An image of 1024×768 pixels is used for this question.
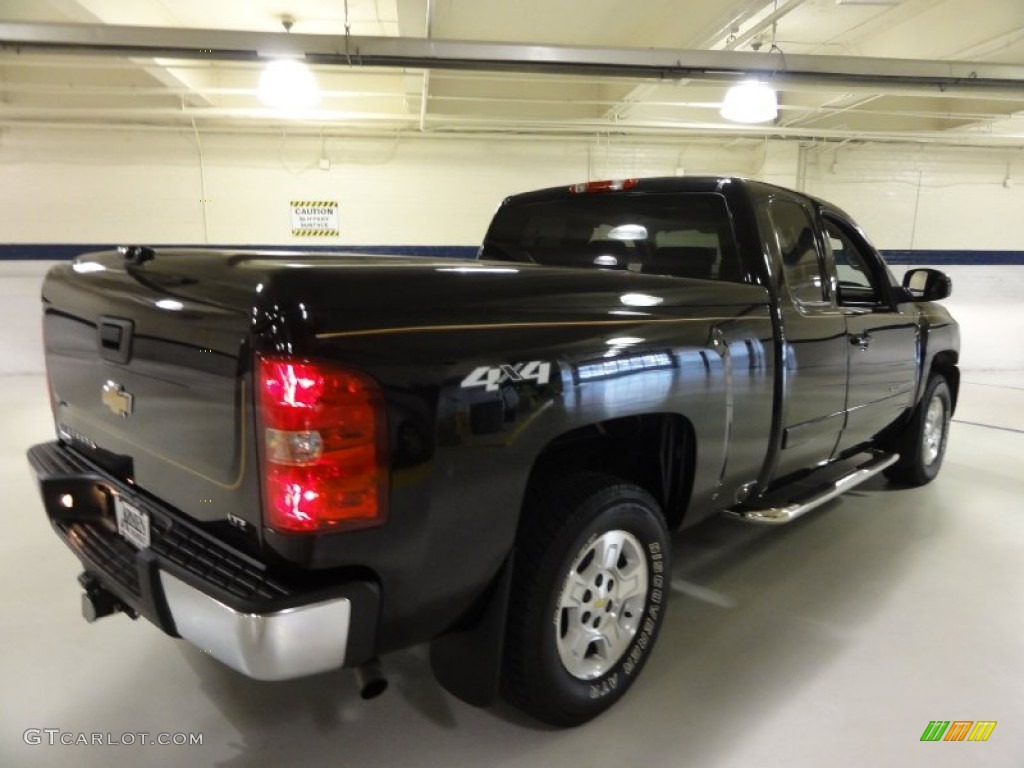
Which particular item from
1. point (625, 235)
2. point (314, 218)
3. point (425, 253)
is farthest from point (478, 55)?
point (314, 218)

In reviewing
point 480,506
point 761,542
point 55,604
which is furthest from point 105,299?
point 761,542

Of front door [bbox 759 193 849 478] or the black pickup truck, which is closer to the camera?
the black pickup truck

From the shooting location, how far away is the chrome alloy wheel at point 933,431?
435cm

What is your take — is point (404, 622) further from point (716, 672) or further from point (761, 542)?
point (761, 542)

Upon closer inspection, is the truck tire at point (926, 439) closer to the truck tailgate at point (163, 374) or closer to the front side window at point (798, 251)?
the front side window at point (798, 251)

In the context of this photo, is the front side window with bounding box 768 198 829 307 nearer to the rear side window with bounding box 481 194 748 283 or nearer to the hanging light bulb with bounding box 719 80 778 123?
the rear side window with bounding box 481 194 748 283

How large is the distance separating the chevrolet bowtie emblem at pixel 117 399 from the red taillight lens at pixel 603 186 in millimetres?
2117

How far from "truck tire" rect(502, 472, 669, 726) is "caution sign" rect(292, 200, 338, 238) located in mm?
7869

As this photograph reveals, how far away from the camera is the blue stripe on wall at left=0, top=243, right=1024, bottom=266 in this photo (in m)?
8.46

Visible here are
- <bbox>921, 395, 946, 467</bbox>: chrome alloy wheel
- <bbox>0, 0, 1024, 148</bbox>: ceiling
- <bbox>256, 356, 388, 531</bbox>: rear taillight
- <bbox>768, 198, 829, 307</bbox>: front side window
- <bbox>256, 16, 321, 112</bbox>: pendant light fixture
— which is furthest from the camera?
<bbox>256, 16, 321, 112</bbox>: pendant light fixture

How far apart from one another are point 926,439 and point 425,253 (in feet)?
21.9

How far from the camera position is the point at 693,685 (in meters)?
2.30

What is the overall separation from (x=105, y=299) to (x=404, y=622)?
1.23m

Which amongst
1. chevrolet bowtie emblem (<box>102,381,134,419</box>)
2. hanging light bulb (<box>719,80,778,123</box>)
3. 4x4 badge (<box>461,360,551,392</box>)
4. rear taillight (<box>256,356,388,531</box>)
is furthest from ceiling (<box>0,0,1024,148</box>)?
rear taillight (<box>256,356,388,531</box>)
